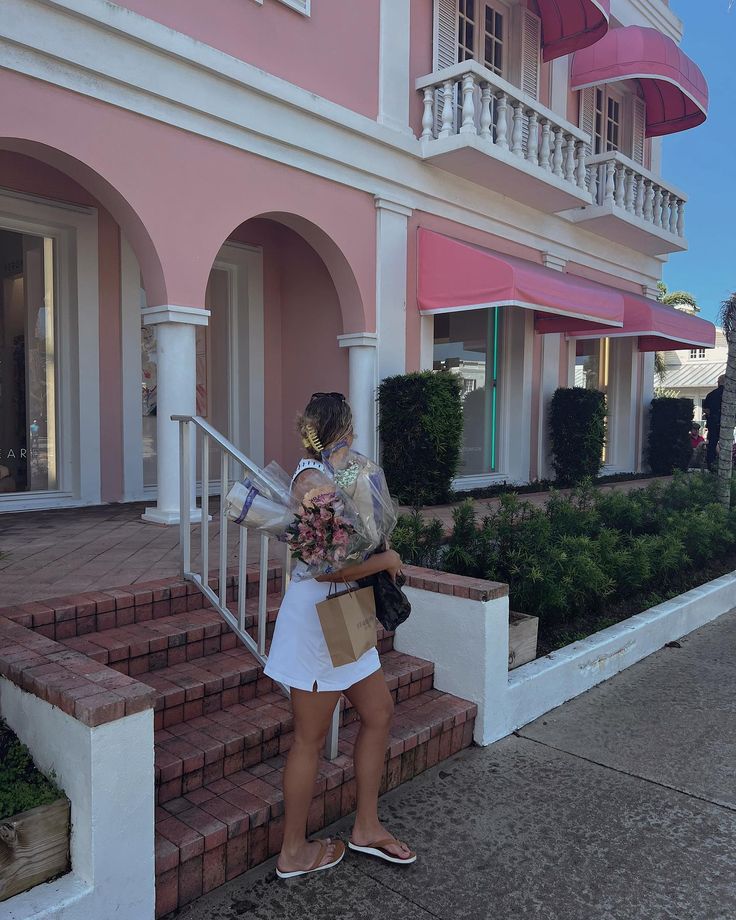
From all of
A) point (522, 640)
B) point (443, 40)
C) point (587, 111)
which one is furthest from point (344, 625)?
point (587, 111)

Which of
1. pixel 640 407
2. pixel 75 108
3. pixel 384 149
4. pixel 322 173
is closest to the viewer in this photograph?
pixel 75 108

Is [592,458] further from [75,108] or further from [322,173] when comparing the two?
[75,108]

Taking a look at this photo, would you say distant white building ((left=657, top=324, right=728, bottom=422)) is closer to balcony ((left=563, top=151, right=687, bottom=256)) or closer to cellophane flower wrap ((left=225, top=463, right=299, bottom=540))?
balcony ((left=563, top=151, right=687, bottom=256))

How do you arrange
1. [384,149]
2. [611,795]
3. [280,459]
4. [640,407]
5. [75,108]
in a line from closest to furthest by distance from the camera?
[611,795], [75,108], [384,149], [280,459], [640,407]

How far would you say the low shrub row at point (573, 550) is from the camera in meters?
4.80

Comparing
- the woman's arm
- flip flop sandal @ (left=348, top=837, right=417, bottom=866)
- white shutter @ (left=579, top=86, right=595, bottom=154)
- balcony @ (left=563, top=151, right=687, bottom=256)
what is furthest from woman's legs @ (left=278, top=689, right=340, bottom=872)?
white shutter @ (left=579, top=86, right=595, bottom=154)

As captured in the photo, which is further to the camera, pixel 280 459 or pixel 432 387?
pixel 280 459

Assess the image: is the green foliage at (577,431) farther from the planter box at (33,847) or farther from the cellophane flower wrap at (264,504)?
the planter box at (33,847)

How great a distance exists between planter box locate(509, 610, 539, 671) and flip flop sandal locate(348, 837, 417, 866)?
162cm

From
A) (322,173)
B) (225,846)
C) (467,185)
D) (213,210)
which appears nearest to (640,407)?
(467,185)

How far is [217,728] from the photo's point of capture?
10.2 feet

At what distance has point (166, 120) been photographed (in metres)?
6.09

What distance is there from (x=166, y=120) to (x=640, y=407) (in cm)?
1052

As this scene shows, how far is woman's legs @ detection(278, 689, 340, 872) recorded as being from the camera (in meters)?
2.54
